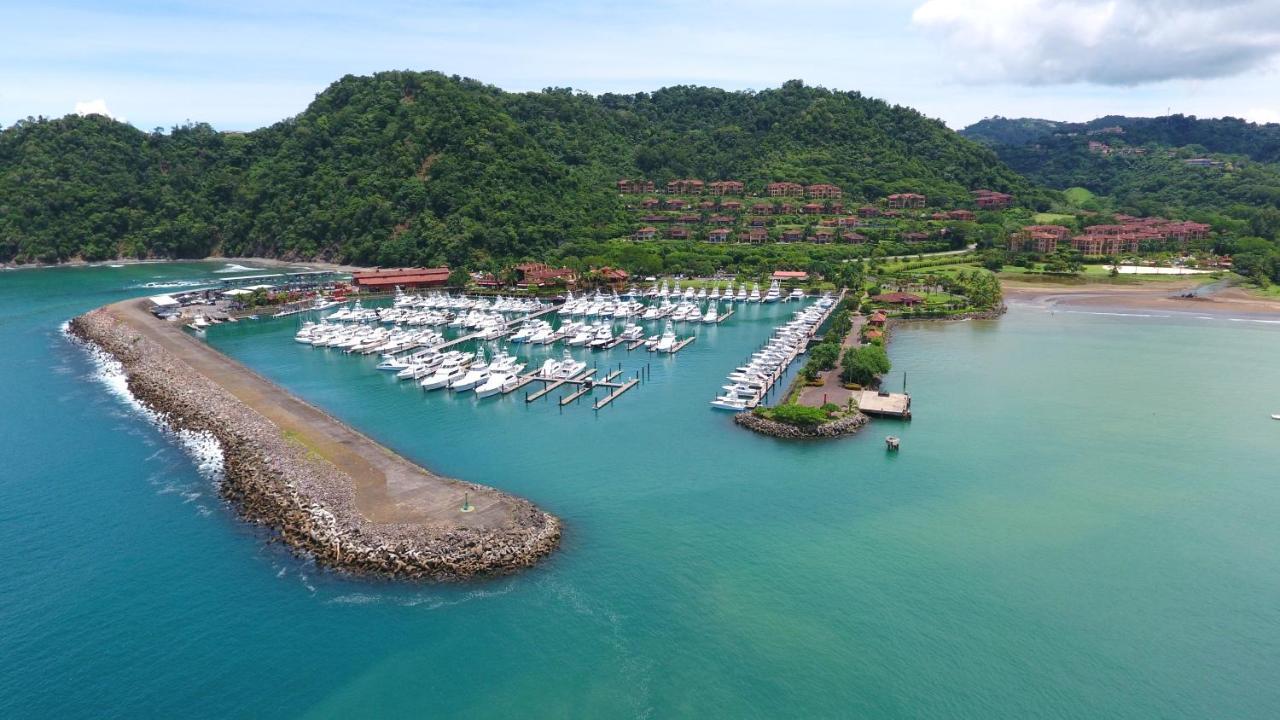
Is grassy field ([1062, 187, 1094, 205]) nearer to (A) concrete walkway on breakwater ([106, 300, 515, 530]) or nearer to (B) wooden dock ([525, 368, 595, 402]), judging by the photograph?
(B) wooden dock ([525, 368, 595, 402])

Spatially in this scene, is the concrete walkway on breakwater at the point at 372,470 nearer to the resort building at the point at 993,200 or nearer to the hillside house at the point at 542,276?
the hillside house at the point at 542,276

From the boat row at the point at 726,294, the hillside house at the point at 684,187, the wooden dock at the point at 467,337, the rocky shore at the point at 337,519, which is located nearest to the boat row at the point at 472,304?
the wooden dock at the point at 467,337

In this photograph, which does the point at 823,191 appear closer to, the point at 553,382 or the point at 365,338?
the point at 365,338

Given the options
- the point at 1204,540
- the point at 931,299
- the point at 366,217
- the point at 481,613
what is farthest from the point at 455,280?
the point at 1204,540

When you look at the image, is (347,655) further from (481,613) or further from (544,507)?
(544,507)

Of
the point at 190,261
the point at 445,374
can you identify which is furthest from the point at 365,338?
the point at 190,261

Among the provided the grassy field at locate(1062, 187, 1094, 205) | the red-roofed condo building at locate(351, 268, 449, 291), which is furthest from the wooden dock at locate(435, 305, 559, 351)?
the grassy field at locate(1062, 187, 1094, 205)
